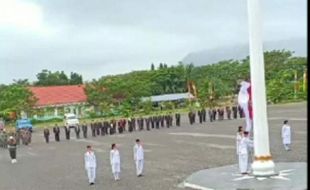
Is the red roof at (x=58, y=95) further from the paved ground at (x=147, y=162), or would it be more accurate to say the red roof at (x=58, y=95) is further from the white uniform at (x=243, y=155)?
the white uniform at (x=243, y=155)

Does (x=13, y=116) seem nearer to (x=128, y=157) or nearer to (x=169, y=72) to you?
(x=169, y=72)

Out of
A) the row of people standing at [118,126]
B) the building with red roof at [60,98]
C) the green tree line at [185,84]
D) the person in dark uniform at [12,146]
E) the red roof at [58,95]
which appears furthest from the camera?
the red roof at [58,95]

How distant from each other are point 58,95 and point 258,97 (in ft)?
227

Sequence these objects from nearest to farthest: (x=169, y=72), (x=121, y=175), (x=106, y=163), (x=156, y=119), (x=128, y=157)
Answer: (x=121, y=175)
(x=106, y=163)
(x=128, y=157)
(x=156, y=119)
(x=169, y=72)

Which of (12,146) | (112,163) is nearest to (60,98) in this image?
(12,146)

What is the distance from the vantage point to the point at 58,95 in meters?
83.2

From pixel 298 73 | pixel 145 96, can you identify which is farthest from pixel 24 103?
pixel 298 73

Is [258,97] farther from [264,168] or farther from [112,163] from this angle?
[112,163]

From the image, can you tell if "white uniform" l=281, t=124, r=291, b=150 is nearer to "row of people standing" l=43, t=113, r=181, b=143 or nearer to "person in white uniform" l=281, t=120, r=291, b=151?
"person in white uniform" l=281, t=120, r=291, b=151

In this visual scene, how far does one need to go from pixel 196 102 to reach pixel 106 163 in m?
55.5

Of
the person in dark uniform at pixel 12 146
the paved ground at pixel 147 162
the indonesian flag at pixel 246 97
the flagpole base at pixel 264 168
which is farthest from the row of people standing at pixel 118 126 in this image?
the flagpole base at pixel 264 168

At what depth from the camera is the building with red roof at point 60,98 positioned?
79.7m

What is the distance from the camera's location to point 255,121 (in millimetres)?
15953

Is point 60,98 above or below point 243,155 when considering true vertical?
above
